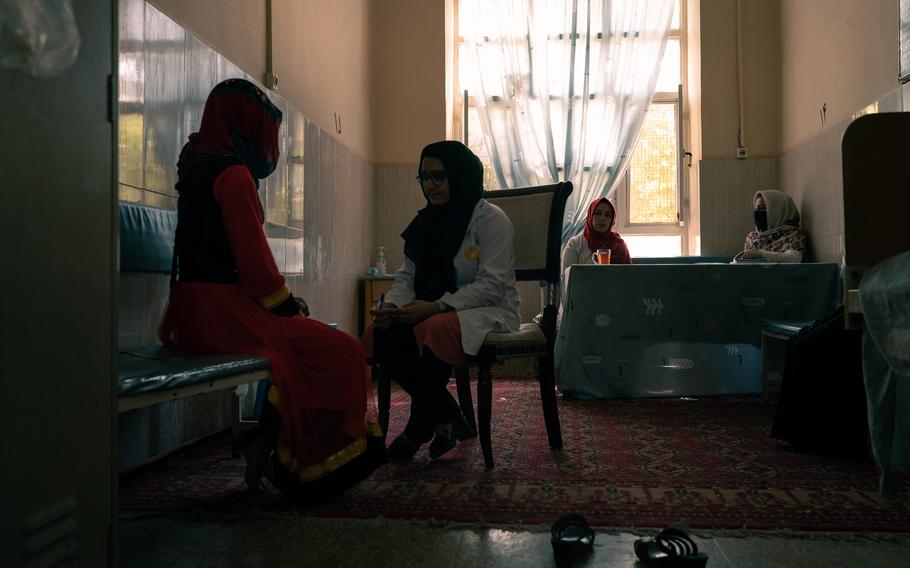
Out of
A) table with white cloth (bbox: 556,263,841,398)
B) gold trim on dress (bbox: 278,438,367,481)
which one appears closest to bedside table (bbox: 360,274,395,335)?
table with white cloth (bbox: 556,263,841,398)

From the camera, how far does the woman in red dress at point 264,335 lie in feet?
6.12

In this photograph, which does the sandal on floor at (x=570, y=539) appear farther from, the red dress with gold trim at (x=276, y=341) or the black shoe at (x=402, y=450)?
the black shoe at (x=402, y=450)

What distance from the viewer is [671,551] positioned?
1452 mm

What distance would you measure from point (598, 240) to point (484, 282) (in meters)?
2.37

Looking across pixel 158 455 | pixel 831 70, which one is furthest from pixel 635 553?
pixel 831 70

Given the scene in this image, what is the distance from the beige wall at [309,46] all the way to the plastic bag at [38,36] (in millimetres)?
1671

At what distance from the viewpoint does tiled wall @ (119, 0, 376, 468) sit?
235cm

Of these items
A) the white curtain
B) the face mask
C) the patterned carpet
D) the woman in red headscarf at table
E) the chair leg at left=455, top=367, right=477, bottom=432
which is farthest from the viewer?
the white curtain

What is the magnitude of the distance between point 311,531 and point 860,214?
1707mm

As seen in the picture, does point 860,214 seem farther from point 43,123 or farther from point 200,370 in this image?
point 43,123

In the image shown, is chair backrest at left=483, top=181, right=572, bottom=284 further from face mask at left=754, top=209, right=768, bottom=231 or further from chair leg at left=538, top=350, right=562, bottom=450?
face mask at left=754, top=209, right=768, bottom=231

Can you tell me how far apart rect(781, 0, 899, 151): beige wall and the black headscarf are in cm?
255

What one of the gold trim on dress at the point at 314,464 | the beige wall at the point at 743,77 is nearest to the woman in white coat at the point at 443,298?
the gold trim on dress at the point at 314,464

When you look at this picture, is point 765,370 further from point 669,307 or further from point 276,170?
point 276,170
